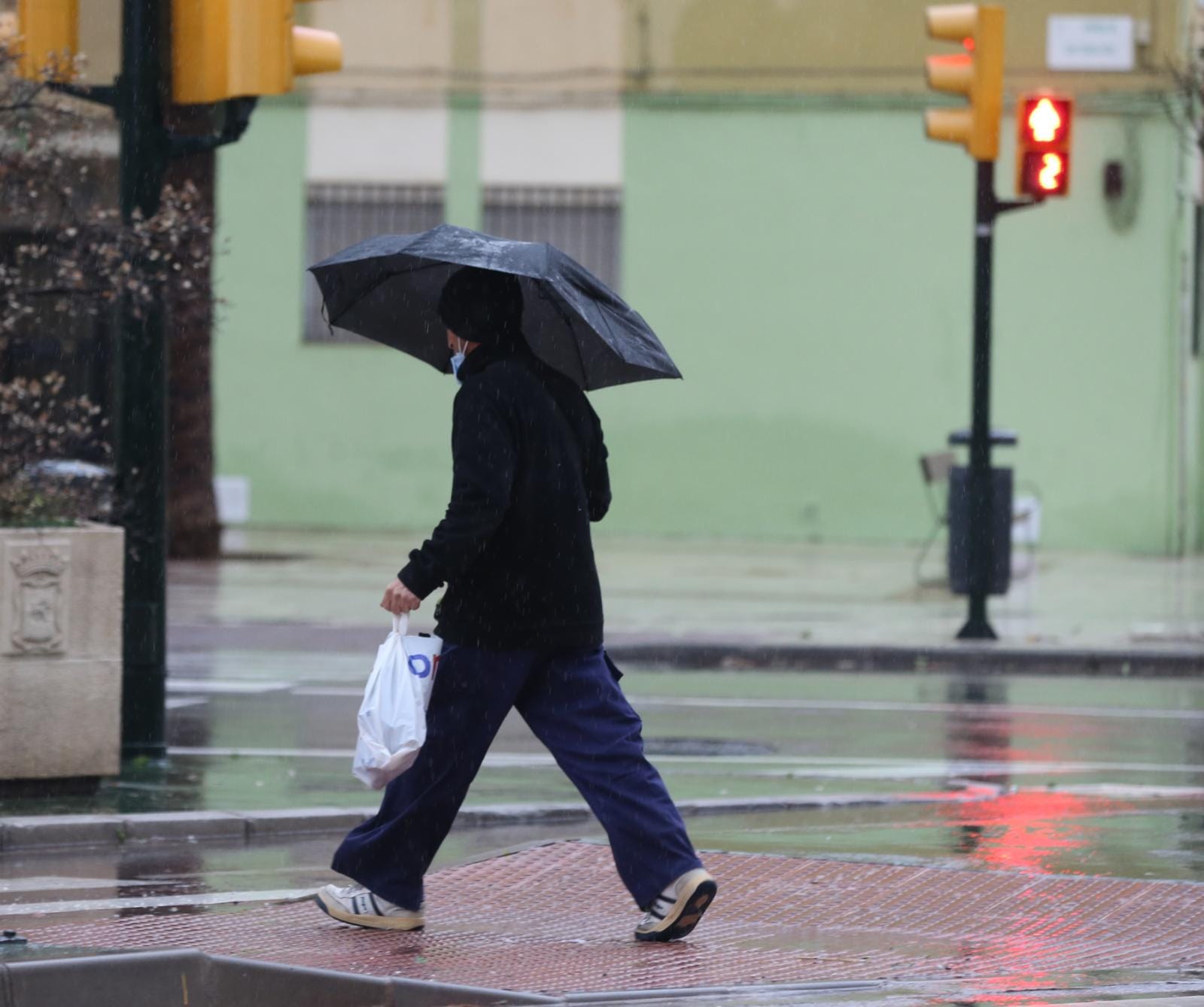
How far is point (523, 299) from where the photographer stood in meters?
6.44

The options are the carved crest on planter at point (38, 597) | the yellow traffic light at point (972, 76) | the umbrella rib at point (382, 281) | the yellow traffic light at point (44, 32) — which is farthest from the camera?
the yellow traffic light at point (972, 76)

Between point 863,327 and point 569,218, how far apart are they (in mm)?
3490

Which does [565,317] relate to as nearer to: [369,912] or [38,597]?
[369,912]

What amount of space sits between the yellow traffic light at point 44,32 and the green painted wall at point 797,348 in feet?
54.2

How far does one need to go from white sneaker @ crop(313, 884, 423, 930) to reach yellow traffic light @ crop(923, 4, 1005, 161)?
31.8 feet

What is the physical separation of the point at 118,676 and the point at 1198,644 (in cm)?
907

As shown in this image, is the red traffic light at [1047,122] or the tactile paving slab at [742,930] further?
the red traffic light at [1047,122]

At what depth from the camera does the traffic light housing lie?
15.6 m

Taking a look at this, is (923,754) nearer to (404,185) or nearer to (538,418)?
(538,418)

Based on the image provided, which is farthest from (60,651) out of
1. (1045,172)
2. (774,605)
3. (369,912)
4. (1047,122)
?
(774,605)

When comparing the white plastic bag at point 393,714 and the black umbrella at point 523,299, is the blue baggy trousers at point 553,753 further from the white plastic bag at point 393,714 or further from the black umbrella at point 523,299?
the black umbrella at point 523,299

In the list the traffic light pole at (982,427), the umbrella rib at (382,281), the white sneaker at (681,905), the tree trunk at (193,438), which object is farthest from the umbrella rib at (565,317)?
the tree trunk at (193,438)

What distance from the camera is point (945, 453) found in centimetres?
2052

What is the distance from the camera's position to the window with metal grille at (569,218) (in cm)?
2608
